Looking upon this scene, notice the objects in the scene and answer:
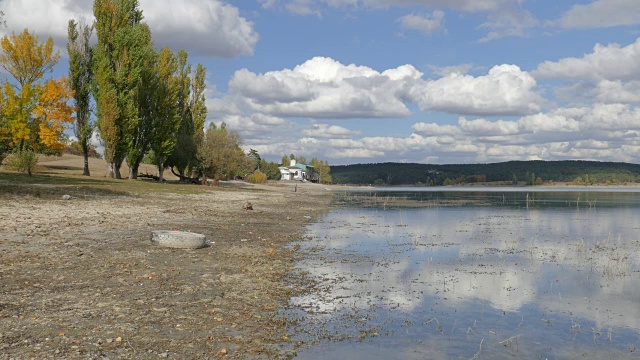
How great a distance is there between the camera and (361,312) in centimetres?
1169

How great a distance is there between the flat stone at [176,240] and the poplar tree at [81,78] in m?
45.6

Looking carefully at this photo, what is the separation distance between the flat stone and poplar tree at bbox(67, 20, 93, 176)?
45.6 meters

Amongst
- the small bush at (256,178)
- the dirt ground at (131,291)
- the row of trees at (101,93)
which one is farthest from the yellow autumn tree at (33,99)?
the small bush at (256,178)

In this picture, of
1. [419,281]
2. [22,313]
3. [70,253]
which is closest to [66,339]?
[22,313]

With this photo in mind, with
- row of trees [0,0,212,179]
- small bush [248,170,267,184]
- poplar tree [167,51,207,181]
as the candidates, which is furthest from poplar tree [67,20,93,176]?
small bush [248,170,267,184]

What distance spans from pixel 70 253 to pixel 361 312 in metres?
9.65

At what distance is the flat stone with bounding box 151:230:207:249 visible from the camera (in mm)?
18203

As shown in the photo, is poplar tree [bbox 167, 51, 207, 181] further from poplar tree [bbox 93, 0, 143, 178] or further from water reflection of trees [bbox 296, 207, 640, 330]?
water reflection of trees [bbox 296, 207, 640, 330]

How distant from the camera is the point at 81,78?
58.7 m

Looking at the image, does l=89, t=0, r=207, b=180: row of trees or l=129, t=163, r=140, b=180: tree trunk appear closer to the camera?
l=89, t=0, r=207, b=180: row of trees

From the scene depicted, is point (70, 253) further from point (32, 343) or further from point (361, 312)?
point (361, 312)

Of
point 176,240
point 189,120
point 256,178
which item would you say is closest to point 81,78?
point 189,120

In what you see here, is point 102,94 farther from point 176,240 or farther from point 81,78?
point 176,240

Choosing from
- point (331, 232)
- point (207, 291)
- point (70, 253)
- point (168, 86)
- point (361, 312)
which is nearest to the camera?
point (361, 312)
